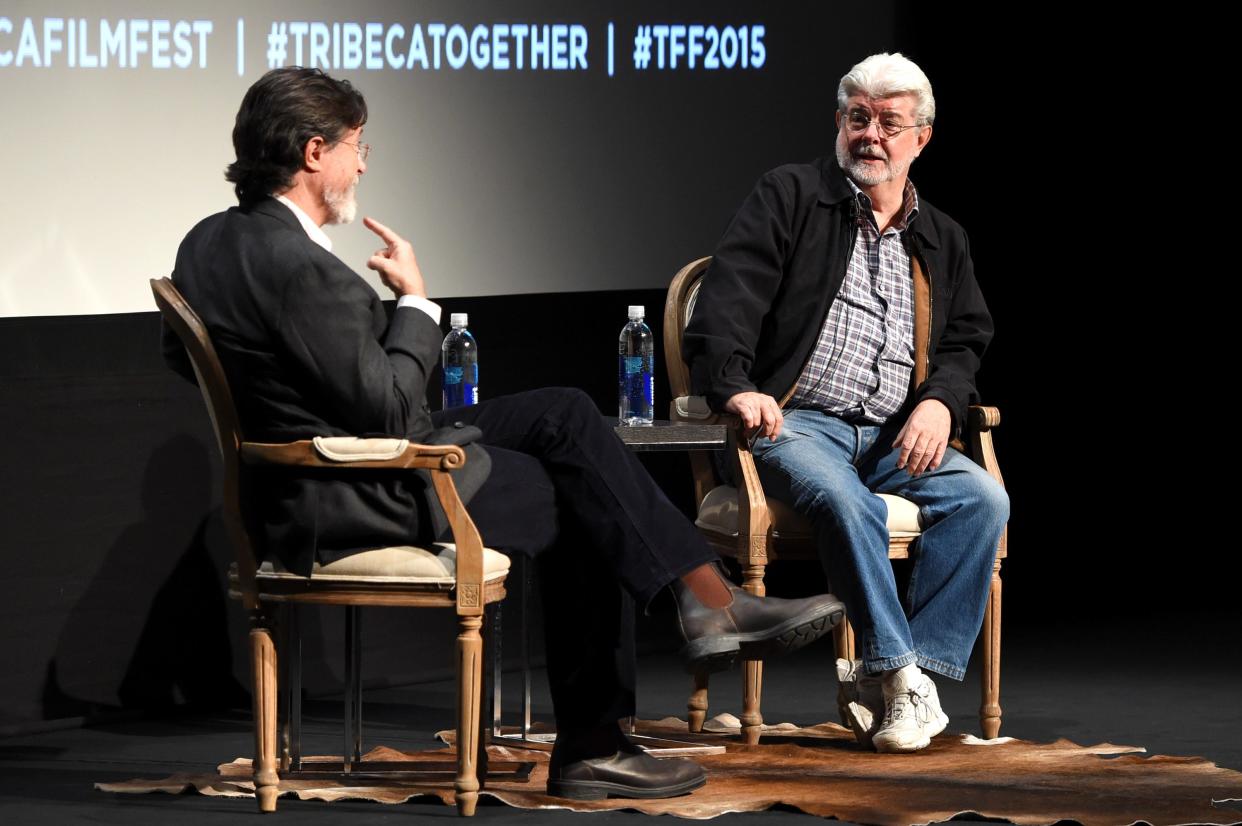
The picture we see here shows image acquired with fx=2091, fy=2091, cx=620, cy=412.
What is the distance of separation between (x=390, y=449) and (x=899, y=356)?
1.42m

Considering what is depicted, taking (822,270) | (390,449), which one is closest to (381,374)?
(390,449)

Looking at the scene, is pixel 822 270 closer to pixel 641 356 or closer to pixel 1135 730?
pixel 641 356

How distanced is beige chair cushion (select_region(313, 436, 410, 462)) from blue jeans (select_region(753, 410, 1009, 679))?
3.40ft

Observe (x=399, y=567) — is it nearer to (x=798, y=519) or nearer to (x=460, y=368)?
(x=798, y=519)

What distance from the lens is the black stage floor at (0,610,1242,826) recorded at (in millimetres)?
3668

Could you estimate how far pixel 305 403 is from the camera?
3549mm

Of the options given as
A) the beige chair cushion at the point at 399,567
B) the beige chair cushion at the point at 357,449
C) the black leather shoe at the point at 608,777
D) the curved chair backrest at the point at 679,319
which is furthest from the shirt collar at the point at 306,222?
the curved chair backrest at the point at 679,319

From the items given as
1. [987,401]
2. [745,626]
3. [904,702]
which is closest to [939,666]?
[904,702]

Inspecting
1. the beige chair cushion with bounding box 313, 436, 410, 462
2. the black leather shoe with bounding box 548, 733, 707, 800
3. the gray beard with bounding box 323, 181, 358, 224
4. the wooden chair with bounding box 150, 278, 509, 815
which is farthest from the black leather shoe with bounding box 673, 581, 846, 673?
the gray beard with bounding box 323, 181, 358, 224

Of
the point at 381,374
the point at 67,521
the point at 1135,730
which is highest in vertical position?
the point at 381,374

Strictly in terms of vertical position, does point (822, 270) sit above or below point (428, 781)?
above

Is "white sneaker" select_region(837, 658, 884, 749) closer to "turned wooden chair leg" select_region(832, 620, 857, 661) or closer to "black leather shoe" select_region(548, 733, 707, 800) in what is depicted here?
"turned wooden chair leg" select_region(832, 620, 857, 661)

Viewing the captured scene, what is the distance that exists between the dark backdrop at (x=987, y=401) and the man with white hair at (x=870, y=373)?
1.16 meters

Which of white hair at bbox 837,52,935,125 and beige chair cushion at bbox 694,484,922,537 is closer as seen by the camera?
beige chair cushion at bbox 694,484,922,537
